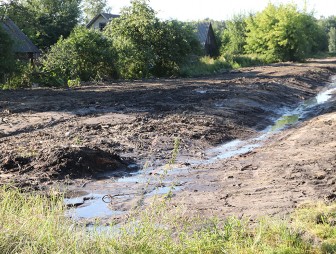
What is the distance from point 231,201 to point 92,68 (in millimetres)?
23603

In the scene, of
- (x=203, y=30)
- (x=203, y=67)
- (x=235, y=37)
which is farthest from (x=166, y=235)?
(x=235, y=37)

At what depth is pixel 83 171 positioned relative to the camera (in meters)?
10.0

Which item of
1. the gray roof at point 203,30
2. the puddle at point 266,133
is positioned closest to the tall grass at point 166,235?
the puddle at point 266,133

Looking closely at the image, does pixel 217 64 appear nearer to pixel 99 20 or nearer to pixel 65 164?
pixel 99 20

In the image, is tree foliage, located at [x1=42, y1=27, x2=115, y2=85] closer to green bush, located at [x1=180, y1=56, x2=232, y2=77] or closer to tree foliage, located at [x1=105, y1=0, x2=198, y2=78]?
tree foliage, located at [x1=105, y1=0, x2=198, y2=78]

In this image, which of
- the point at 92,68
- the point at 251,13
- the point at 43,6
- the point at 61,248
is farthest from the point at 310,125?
the point at 251,13

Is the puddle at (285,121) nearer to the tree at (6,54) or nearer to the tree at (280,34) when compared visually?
the tree at (6,54)

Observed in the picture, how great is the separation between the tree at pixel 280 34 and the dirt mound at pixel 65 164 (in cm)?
4194

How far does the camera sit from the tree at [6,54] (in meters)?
25.0

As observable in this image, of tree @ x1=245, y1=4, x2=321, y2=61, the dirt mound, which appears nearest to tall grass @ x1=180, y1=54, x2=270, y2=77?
tree @ x1=245, y1=4, x2=321, y2=61

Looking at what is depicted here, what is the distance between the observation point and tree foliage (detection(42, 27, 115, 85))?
94.7 feet

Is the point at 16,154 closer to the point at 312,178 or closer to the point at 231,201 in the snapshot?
the point at 231,201

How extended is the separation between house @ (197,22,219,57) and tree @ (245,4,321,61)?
16.7 ft

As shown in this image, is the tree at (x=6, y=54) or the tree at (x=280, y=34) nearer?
the tree at (x=6, y=54)
